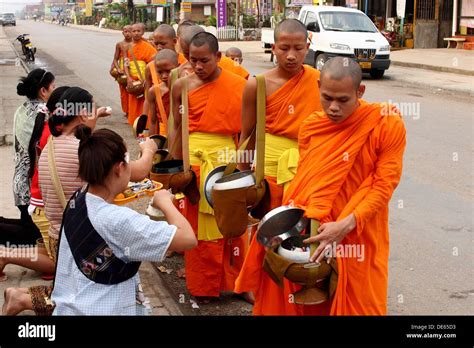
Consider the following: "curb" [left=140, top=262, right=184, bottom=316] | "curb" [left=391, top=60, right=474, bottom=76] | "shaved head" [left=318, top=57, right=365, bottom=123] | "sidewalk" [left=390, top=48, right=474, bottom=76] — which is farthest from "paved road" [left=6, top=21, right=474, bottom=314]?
"sidewalk" [left=390, top=48, right=474, bottom=76]

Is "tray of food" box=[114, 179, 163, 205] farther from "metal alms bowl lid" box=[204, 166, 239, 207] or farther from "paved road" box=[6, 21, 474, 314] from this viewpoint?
"paved road" box=[6, 21, 474, 314]

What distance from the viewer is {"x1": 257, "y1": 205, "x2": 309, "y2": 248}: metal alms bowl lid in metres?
3.85

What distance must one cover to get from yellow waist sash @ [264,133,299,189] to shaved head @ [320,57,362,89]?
935mm

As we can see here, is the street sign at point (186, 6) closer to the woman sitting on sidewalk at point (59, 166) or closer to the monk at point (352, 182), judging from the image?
the woman sitting on sidewalk at point (59, 166)

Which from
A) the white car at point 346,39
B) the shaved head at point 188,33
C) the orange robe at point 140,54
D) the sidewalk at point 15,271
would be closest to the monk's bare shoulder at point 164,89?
the shaved head at point 188,33

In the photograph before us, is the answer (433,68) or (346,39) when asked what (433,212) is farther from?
(433,68)

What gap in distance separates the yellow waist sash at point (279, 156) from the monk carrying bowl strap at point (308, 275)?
0.95m

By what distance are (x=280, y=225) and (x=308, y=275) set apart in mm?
374

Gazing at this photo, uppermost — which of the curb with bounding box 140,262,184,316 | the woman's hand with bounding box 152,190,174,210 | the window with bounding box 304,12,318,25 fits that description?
the window with bounding box 304,12,318,25

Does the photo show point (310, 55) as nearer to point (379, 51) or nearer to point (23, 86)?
point (379, 51)

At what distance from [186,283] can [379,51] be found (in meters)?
14.8

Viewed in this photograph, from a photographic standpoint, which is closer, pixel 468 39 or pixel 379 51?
pixel 379 51
